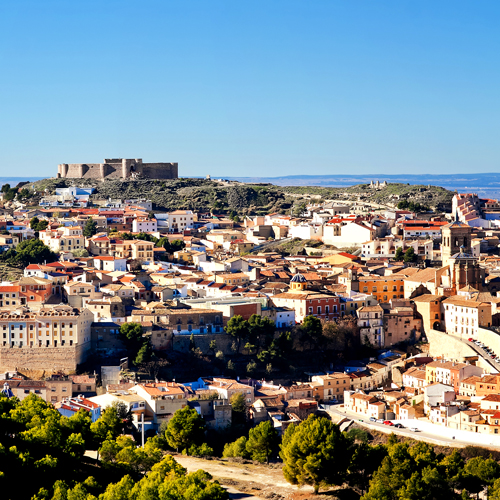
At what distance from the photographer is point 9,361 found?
40406mm

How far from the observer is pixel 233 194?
78.6 meters

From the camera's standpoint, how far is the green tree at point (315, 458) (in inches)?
1239

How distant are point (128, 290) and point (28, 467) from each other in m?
19.1

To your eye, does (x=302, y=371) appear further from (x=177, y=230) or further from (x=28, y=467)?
(x=177, y=230)

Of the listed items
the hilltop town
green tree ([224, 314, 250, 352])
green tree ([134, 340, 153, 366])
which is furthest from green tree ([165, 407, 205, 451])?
green tree ([224, 314, 250, 352])

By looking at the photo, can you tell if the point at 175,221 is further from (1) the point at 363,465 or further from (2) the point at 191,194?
(1) the point at 363,465

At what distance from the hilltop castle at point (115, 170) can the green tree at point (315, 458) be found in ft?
177

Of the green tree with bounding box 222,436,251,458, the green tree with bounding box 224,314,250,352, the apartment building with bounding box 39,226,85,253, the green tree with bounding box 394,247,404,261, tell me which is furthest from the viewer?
the apartment building with bounding box 39,226,85,253

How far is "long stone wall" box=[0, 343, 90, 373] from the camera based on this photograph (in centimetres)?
4016

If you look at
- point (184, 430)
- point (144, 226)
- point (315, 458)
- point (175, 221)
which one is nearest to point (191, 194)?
point (175, 221)

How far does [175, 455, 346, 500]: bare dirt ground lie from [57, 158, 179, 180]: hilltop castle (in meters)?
52.1

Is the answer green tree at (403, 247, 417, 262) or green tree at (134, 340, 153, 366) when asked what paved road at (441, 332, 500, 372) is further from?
green tree at (134, 340, 153, 366)

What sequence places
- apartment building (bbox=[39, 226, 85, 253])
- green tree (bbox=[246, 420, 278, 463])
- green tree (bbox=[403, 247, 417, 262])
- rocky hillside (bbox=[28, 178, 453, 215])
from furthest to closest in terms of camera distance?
1. rocky hillside (bbox=[28, 178, 453, 215])
2. apartment building (bbox=[39, 226, 85, 253])
3. green tree (bbox=[403, 247, 417, 262])
4. green tree (bbox=[246, 420, 278, 463])

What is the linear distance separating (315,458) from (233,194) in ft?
158
